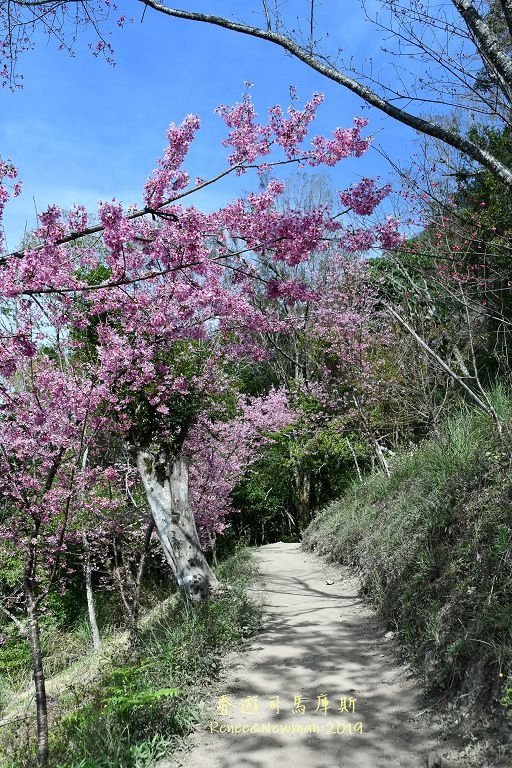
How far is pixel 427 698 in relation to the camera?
3730 millimetres

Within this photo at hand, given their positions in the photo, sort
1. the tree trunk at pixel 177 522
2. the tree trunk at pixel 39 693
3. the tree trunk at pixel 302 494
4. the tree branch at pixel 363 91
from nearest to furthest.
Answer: the tree branch at pixel 363 91 → the tree trunk at pixel 39 693 → the tree trunk at pixel 177 522 → the tree trunk at pixel 302 494

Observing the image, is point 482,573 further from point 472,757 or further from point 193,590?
point 193,590

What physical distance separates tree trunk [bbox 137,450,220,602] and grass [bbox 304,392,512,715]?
2022 mm

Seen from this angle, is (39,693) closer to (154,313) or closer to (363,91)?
(154,313)

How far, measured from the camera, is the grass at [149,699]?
3.43 m

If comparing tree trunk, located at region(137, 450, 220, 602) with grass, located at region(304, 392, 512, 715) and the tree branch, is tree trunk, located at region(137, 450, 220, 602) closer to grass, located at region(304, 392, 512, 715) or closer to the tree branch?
grass, located at region(304, 392, 512, 715)

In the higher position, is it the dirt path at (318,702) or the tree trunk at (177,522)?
the tree trunk at (177,522)

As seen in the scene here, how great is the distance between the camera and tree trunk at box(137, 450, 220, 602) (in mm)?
6973

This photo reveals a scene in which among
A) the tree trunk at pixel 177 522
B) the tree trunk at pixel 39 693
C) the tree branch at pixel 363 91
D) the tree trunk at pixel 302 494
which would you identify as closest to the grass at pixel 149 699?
the tree trunk at pixel 39 693

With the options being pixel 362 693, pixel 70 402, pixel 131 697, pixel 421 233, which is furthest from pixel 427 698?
pixel 421 233

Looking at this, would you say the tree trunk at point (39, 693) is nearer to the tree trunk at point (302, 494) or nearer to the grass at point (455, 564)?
the grass at point (455, 564)

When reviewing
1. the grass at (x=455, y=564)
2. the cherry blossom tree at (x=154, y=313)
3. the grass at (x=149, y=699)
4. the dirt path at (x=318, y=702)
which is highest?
the cherry blossom tree at (x=154, y=313)

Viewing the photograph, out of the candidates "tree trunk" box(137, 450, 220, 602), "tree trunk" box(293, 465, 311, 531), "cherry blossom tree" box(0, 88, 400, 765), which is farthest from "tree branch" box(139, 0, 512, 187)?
"tree trunk" box(293, 465, 311, 531)

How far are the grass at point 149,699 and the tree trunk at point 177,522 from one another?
63cm
